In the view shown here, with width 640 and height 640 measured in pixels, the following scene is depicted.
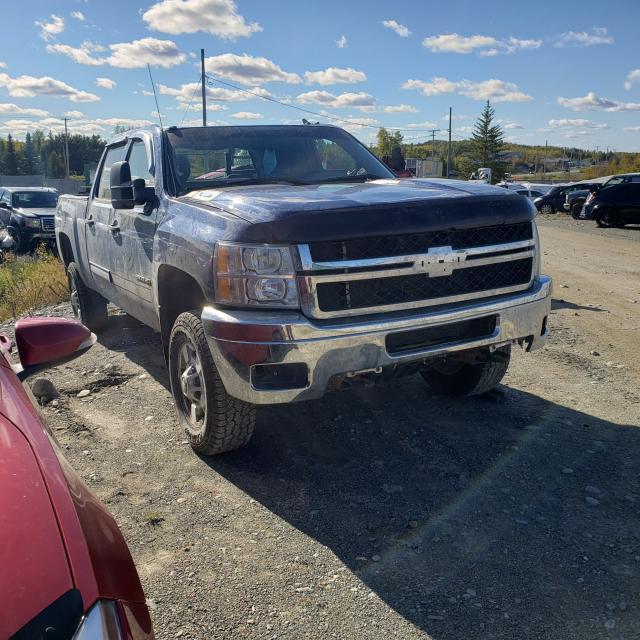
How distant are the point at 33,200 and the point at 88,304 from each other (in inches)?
499

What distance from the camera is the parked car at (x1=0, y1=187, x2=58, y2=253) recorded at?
16516 mm

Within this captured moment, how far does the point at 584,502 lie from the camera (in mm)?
3268

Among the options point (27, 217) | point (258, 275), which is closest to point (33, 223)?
point (27, 217)

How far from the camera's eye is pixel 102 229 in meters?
5.60

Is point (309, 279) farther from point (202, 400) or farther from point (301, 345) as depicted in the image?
point (202, 400)

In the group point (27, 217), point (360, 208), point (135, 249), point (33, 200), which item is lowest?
point (27, 217)

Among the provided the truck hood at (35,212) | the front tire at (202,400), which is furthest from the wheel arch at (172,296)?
the truck hood at (35,212)

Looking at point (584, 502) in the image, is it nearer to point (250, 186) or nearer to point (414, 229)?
point (414, 229)

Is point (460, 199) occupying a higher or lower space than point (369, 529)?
higher

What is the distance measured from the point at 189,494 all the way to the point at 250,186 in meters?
2.05

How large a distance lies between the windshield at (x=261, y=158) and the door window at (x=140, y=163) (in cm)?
27

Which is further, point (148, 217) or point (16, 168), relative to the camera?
point (16, 168)

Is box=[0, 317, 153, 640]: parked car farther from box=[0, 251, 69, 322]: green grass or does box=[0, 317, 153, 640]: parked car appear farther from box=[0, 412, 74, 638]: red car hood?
box=[0, 251, 69, 322]: green grass

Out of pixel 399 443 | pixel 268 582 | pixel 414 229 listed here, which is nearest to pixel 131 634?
pixel 268 582
